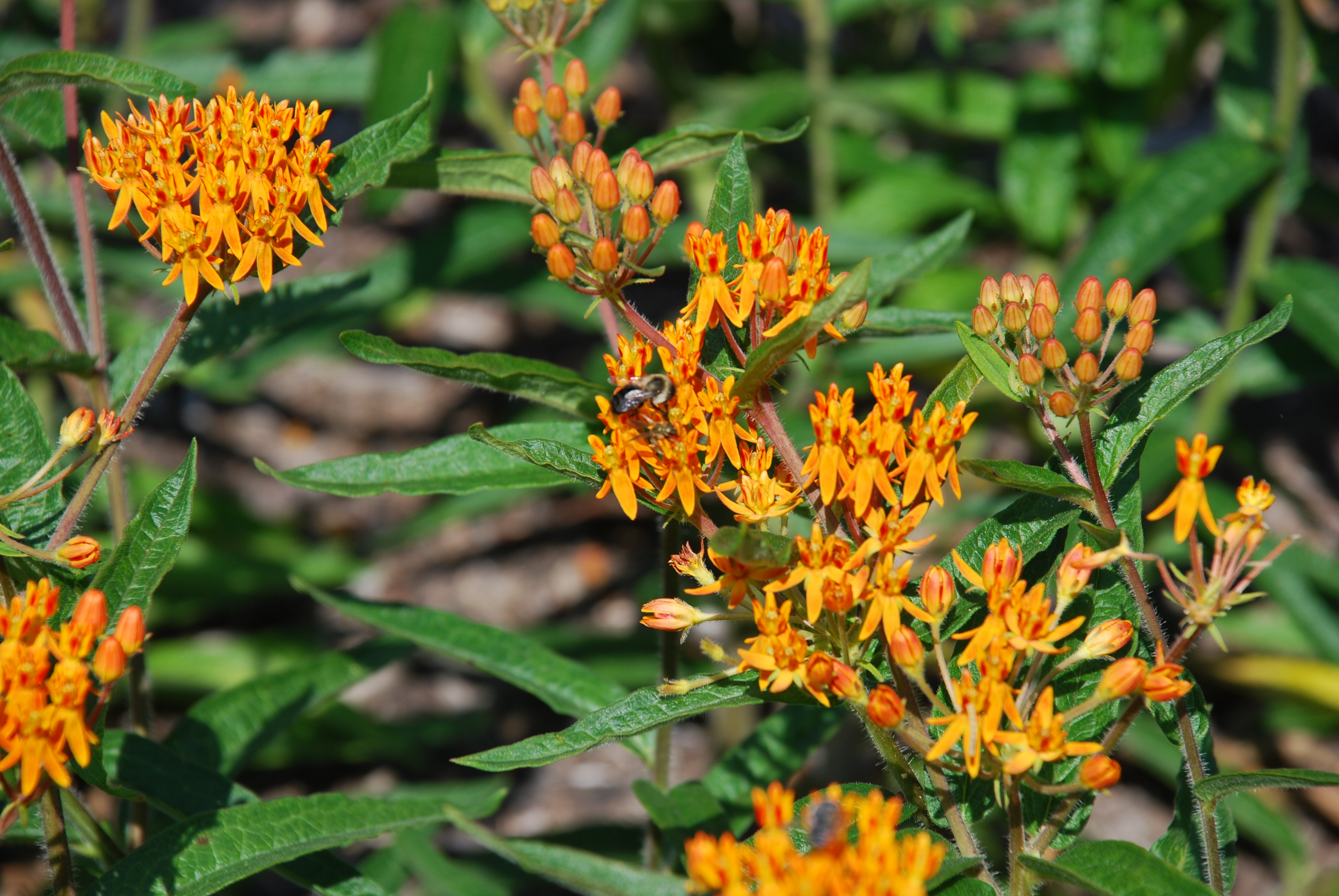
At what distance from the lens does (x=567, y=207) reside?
217 cm

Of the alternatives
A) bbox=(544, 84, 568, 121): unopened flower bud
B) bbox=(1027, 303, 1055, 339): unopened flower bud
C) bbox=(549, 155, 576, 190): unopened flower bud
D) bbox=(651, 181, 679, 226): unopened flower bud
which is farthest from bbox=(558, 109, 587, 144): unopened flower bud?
bbox=(1027, 303, 1055, 339): unopened flower bud

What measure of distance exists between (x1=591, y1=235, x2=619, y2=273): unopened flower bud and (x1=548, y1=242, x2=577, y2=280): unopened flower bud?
0.04m

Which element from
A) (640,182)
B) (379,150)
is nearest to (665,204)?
(640,182)

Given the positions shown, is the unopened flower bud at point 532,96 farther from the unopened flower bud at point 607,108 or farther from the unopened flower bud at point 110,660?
the unopened flower bud at point 110,660

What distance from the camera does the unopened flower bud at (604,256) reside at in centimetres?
207

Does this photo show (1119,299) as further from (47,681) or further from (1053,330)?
(47,681)

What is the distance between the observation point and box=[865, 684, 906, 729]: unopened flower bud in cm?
175

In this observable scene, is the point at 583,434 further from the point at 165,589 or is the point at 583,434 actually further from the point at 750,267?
the point at 165,589

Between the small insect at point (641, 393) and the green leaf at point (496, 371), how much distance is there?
279 mm

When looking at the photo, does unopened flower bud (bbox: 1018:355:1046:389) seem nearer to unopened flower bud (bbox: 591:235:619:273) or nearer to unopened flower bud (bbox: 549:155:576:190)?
unopened flower bud (bbox: 591:235:619:273)

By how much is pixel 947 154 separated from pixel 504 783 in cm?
376

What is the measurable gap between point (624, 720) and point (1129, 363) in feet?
3.58

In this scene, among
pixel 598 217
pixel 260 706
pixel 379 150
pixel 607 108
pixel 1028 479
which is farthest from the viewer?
pixel 260 706

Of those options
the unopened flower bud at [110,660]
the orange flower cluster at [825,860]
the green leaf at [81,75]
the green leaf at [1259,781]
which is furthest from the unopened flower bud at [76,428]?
the green leaf at [1259,781]
